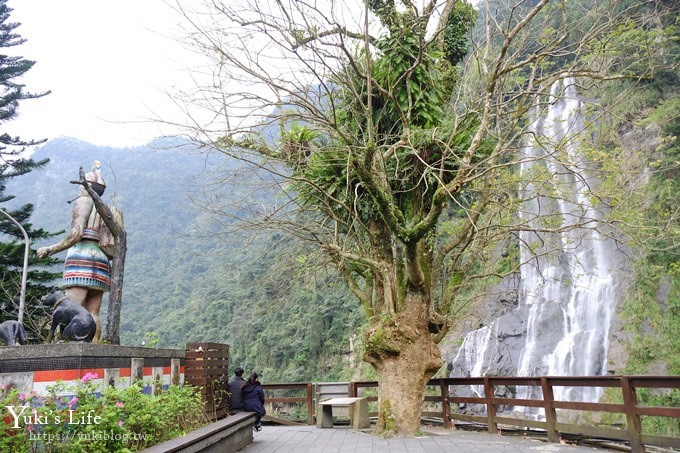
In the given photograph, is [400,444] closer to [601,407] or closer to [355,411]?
[355,411]

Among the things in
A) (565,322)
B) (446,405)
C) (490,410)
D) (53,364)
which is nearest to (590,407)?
(490,410)

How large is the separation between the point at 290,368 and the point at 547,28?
2428cm

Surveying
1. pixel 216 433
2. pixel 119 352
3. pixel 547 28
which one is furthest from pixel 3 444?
pixel 547 28

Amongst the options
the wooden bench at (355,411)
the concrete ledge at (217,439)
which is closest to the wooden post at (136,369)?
the concrete ledge at (217,439)

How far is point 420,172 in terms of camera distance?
9.14 m

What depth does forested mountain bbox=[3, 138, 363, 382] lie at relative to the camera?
1084 centimetres

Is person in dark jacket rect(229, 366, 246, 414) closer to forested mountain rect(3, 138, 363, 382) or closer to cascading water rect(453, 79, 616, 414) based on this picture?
forested mountain rect(3, 138, 363, 382)

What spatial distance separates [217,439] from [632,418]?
4.87 meters

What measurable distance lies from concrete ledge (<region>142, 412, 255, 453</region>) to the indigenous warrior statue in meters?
1.86

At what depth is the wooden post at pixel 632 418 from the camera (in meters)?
5.91

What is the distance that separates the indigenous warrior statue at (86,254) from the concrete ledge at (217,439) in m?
1.86

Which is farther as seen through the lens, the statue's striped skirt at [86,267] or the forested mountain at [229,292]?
the forested mountain at [229,292]

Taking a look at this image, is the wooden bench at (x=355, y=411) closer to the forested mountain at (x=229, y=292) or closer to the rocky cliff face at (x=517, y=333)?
the forested mountain at (x=229, y=292)

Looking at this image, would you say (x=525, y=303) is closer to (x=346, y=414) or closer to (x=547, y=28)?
(x=346, y=414)
